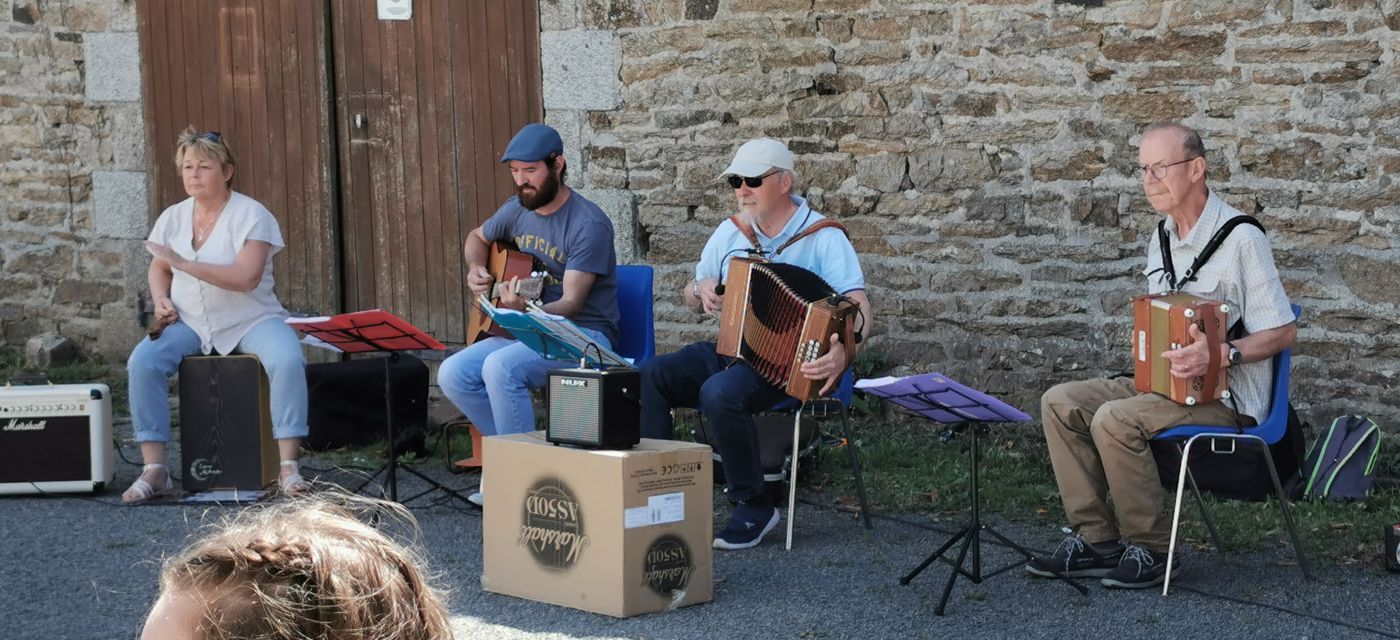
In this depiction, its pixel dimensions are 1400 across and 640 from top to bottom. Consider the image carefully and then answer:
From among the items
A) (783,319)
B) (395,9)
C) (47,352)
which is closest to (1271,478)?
(783,319)

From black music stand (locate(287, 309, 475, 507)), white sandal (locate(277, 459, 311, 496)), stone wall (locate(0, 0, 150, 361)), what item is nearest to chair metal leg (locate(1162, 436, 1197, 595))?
black music stand (locate(287, 309, 475, 507))

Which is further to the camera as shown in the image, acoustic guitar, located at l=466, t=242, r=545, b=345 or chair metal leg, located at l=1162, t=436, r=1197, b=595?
acoustic guitar, located at l=466, t=242, r=545, b=345

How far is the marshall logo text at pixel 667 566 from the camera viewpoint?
15.0ft

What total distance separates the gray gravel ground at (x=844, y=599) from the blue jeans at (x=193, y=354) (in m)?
0.78

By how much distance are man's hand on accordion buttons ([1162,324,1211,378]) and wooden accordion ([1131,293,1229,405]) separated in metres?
0.01

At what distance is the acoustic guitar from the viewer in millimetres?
6012

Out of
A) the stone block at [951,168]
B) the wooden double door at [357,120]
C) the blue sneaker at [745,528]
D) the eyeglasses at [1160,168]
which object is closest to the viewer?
the eyeglasses at [1160,168]

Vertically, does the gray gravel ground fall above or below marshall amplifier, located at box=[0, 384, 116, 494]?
below

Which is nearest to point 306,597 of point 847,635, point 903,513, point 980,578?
point 847,635

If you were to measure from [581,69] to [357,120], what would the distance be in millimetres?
1389

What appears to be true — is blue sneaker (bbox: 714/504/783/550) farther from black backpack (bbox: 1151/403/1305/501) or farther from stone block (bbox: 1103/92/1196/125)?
stone block (bbox: 1103/92/1196/125)

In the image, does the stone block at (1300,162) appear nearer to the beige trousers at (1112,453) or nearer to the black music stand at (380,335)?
the beige trousers at (1112,453)

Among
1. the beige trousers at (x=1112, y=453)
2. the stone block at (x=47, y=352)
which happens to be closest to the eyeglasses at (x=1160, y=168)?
the beige trousers at (x=1112, y=453)

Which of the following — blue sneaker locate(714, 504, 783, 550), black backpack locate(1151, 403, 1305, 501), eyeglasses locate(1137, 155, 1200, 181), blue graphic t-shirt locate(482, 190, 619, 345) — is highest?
eyeglasses locate(1137, 155, 1200, 181)
